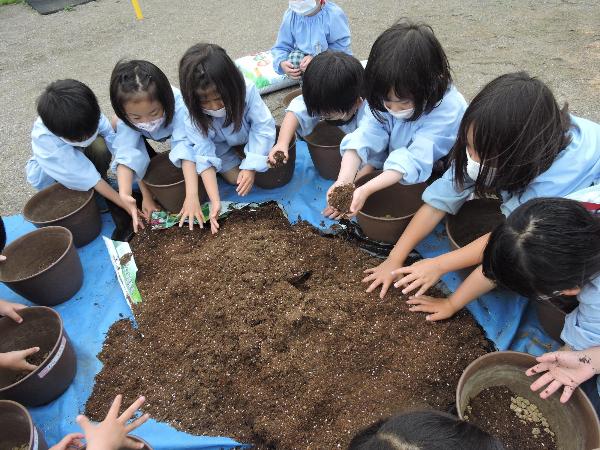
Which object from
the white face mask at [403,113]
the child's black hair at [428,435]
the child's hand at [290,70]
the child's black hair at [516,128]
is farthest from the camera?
the child's hand at [290,70]

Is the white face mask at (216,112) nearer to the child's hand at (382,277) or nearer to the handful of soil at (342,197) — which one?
the handful of soil at (342,197)

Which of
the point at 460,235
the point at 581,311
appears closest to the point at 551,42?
the point at 460,235

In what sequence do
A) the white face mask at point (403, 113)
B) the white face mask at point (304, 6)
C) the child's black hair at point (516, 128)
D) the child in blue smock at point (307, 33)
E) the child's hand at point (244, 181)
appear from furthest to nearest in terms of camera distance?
the child in blue smock at point (307, 33) < the white face mask at point (304, 6) < the child's hand at point (244, 181) < the white face mask at point (403, 113) < the child's black hair at point (516, 128)

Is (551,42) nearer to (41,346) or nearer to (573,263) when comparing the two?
(573,263)

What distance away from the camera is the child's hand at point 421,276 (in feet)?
5.98

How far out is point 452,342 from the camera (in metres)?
1.72

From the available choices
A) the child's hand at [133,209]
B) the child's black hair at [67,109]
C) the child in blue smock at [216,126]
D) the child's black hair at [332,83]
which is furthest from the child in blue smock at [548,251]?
the child's black hair at [67,109]

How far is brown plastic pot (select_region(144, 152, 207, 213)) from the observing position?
8.22ft

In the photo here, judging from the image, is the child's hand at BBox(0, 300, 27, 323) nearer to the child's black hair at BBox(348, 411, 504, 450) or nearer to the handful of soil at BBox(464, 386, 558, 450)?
the child's black hair at BBox(348, 411, 504, 450)

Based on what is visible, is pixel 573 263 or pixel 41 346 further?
pixel 41 346

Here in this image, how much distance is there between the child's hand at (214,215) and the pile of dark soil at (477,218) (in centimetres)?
125

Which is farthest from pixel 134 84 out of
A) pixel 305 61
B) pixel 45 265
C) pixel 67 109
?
pixel 305 61

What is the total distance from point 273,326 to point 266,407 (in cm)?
31

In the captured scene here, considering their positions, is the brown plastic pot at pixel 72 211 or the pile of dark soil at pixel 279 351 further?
the brown plastic pot at pixel 72 211
